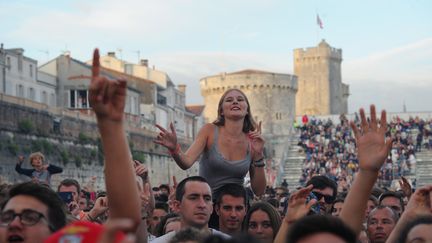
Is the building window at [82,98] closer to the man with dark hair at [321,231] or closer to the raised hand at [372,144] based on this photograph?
the raised hand at [372,144]

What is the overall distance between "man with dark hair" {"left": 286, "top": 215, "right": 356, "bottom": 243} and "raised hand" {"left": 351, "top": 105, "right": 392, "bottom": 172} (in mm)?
1165

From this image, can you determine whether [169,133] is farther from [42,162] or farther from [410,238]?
[42,162]

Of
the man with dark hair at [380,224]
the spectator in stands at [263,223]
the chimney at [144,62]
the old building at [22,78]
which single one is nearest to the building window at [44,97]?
the old building at [22,78]

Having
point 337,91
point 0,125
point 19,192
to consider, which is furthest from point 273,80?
point 19,192

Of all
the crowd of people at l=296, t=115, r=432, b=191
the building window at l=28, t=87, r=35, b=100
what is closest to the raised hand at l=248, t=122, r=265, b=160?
the crowd of people at l=296, t=115, r=432, b=191

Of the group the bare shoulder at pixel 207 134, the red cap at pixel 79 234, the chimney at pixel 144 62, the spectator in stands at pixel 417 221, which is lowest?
the spectator in stands at pixel 417 221

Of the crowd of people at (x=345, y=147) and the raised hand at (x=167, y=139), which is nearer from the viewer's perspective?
the raised hand at (x=167, y=139)

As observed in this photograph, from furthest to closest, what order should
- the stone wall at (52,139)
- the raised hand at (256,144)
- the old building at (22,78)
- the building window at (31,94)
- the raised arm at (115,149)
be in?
the building window at (31,94) → the old building at (22,78) → the stone wall at (52,139) → the raised hand at (256,144) → the raised arm at (115,149)

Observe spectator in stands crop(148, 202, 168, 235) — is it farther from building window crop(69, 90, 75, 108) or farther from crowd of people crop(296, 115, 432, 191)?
building window crop(69, 90, 75, 108)

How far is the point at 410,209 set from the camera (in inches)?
248

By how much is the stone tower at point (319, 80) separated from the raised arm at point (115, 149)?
112016 millimetres

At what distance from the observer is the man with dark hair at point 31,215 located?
4.65 metres

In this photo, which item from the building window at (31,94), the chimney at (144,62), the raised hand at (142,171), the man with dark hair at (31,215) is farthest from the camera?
the chimney at (144,62)

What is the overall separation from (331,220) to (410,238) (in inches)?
51.7
